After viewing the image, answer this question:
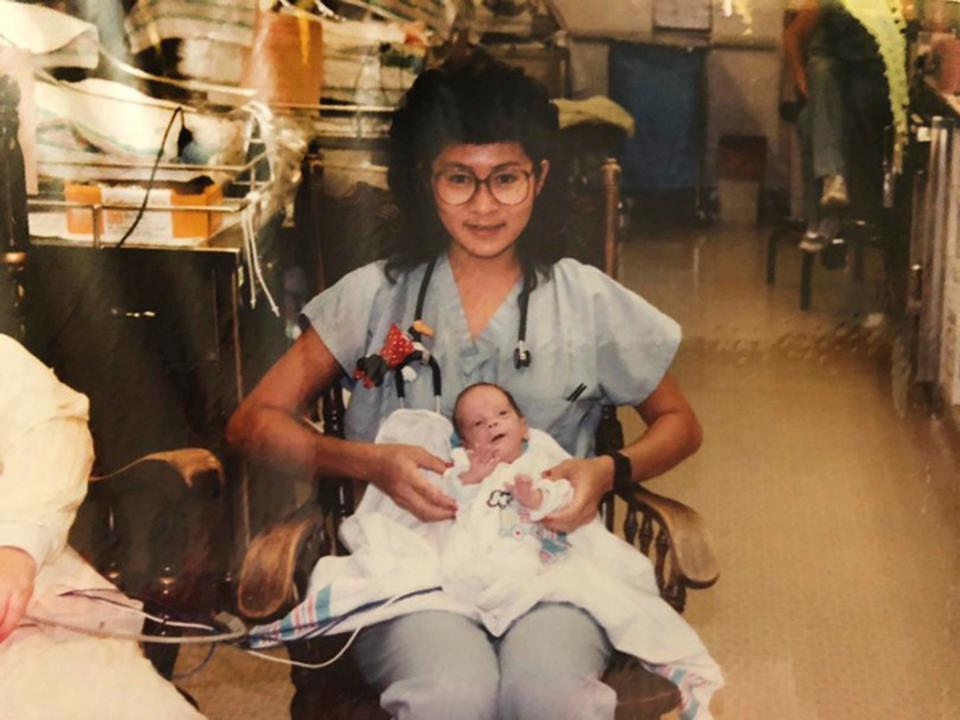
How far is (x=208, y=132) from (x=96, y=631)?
67 cm

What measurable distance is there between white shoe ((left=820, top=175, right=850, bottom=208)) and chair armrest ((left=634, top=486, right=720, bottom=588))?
461mm

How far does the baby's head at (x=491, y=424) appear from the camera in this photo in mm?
1655

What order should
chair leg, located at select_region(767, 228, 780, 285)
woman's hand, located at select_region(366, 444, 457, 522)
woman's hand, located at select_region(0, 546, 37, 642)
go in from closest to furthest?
woman's hand, located at select_region(0, 546, 37, 642) → woman's hand, located at select_region(366, 444, 457, 522) → chair leg, located at select_region(767, 228, 780, 285)

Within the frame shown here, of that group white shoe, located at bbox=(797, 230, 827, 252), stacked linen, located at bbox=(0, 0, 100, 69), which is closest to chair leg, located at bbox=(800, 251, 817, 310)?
white shoe, located at bbox=(797, 230, 827, 252)

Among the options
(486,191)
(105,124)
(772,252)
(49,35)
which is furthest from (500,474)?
(49,35)

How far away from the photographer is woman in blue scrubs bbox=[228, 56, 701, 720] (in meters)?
1.65

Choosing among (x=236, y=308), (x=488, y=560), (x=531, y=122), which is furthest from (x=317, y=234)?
(x=488, y=560)

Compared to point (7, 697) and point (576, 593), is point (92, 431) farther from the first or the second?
point (576, 593)

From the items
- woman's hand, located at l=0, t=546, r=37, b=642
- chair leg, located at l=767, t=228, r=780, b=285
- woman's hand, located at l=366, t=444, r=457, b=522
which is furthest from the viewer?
chair leg, located at l=767, t=228, r=780, b=285

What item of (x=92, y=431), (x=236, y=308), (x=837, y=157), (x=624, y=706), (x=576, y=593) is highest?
(x=837, y=157)

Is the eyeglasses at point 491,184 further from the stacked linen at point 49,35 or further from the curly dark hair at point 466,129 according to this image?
the stacked linen at point 49,35

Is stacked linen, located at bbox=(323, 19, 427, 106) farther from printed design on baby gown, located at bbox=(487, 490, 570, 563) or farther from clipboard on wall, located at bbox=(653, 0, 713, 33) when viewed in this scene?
printed design on baby gown, located at bbox=(487, 490, 570, 563)

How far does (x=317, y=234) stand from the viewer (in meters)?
1.77

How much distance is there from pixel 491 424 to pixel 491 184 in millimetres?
310
